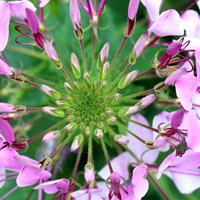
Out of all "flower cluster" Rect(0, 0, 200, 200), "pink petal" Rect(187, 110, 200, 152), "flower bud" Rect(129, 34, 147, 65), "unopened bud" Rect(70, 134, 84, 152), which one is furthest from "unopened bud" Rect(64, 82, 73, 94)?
"pink petal" Rect(187, 110, 200, 152)

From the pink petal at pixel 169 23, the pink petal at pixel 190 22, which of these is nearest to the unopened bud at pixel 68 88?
the pink petal at pixel 169 23

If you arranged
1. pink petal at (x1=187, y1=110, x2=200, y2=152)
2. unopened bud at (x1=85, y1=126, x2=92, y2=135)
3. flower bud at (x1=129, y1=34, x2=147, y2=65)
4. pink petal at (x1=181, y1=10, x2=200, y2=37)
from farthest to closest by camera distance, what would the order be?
1. pink petal at (x1=181, y1=10, x2=200, y2=37)
2. unopened bud at (x1=85, y1=126, x2=92, y2=135)
3. flower bud at (x1=129, y1=34, x2=147, y2=65)
4. pink petal at (x1=187, y1=110, x2=200, y2=152)

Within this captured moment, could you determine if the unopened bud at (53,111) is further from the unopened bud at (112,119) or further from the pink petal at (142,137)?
the pink petal at (142,137)

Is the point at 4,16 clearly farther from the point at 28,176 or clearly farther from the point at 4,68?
the point at 28,176

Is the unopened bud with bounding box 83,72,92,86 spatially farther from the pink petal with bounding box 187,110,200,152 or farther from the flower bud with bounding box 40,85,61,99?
the pink petal with bounding box 187,110,200,152

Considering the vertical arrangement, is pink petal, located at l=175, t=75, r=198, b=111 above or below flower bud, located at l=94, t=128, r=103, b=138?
above

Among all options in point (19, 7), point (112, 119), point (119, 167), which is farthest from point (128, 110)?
point (19, 7)
